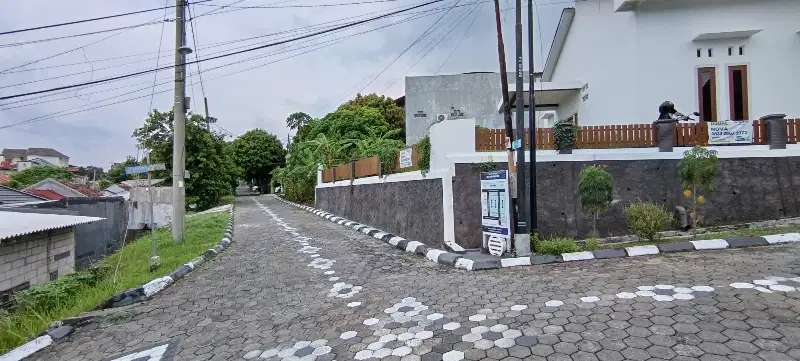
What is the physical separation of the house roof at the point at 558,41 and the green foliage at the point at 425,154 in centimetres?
831

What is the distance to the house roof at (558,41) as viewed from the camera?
1446 centimetres

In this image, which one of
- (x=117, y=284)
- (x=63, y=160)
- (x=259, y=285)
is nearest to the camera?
(x=259, y=285)

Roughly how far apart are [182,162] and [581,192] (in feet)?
31.0

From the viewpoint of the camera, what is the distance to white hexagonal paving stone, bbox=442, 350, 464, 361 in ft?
11.5

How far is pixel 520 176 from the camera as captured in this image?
7.40 meters

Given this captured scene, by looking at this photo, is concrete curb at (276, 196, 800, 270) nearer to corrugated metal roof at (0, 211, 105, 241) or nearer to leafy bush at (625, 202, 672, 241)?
leafy bush at (625, 202, 672, 241)

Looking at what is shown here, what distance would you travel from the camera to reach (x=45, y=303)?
6754mm

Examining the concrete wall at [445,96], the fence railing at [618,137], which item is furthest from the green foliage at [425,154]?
the concrete wall at [445,96]

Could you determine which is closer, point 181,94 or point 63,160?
point 181,94

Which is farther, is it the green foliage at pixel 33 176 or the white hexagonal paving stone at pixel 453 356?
the green foliage at pixel 33 176

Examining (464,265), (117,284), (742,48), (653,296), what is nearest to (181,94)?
(117,284)

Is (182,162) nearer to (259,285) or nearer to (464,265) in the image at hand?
(259,285)

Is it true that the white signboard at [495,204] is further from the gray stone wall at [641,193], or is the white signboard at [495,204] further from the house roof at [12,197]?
the house roof at [12,197]

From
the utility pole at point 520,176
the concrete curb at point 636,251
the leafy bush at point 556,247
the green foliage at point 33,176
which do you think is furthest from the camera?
the green foliage at point 33,176
